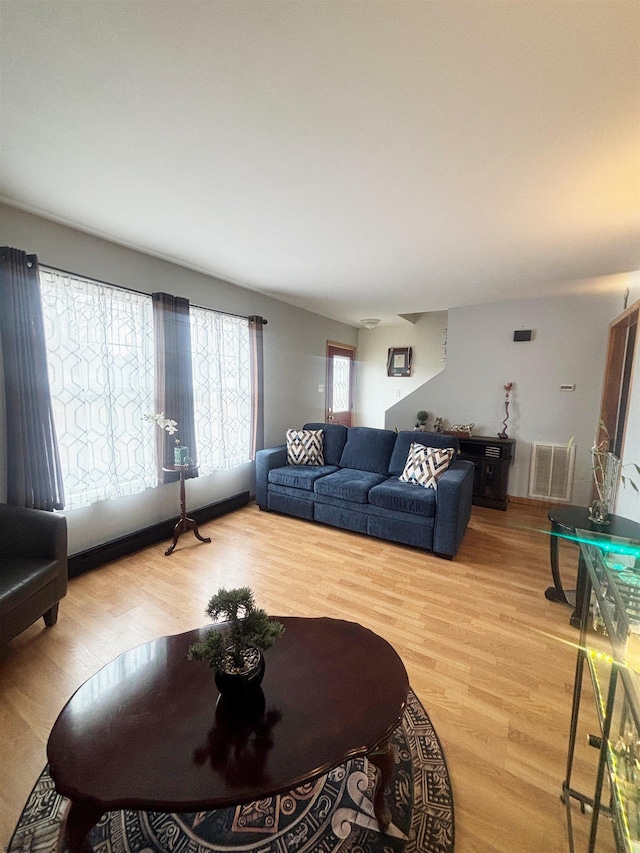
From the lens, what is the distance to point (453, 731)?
139cm

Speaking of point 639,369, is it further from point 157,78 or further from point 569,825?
point 157,78

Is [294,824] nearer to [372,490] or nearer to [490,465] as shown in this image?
[372,490]

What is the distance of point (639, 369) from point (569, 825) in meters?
2.50

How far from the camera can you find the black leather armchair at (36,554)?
1778 millimetres

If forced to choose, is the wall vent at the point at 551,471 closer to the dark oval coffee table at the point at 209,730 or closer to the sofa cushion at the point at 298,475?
the sofa cushion at the point at 298,475

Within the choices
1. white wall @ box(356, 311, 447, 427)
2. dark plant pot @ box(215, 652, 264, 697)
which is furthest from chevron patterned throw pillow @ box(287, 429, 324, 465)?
dark plant pot @ box(215, 652, 264, 697)

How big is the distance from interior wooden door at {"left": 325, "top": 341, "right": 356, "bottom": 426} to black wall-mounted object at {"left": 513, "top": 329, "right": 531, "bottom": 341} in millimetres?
2658

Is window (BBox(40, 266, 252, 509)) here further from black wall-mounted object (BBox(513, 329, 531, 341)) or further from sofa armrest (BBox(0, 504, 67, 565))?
black wall-mounted object (BBox(513, 329, 531, 341))

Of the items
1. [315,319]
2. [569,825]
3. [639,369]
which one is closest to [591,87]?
[639,369]

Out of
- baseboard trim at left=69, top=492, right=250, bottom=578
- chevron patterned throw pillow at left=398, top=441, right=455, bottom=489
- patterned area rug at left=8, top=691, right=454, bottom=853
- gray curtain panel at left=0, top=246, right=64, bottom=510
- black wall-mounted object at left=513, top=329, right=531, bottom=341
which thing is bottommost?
patterned area rug at left=8, top=691, right=454, bottom=853

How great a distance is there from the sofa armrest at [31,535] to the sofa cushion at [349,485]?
2123mm

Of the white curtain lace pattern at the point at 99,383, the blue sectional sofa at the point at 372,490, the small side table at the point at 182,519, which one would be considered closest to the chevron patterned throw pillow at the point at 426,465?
the blue sectional sofa at the point at 372,490

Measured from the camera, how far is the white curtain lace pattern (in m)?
2.30

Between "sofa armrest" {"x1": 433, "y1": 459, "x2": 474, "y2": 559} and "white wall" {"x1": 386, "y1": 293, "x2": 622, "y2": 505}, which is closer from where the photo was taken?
"sofa armrest" {"x1": 433, "y1": 459, "x2": 474, "y2": 559}
